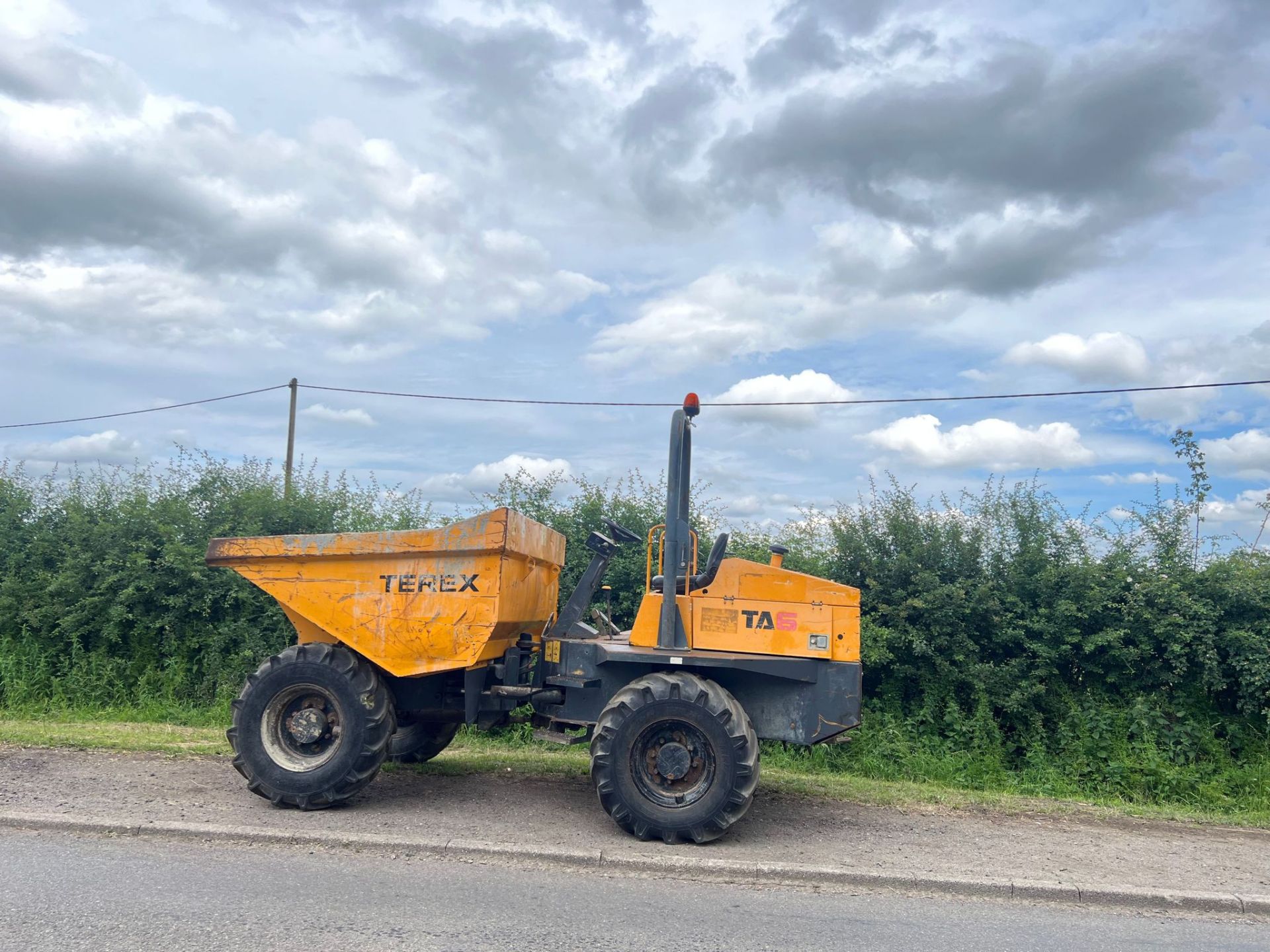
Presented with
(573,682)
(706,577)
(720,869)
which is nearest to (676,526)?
(706,577)

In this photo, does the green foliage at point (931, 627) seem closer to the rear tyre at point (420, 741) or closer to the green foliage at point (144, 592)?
the green foliage at point (144, 592)

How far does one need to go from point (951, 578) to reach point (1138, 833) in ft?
12.9

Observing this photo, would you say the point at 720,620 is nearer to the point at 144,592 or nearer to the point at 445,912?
the point at 445,912

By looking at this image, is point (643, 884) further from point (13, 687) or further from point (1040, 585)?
point (13, 687)

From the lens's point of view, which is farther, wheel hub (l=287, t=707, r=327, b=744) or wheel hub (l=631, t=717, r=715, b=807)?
wheel hub (l=287, t=707, r=327, b=744)

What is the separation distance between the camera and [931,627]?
10836 millimetres

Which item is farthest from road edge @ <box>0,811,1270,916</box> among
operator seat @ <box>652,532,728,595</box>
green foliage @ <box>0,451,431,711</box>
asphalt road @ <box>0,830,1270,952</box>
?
green foliage @ <box>0,451,431,711</box>

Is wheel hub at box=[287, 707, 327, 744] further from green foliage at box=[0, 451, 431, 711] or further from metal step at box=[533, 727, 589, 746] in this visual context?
green foliage at box=[0, 451, 431, 711]

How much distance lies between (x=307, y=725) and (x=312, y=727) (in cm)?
4

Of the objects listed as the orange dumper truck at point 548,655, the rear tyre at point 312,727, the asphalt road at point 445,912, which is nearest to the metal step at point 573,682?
the orange dumper truck at point 548,655

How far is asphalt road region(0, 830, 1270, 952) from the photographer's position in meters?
4.70

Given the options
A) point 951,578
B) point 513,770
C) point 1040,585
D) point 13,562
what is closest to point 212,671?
point 13,562

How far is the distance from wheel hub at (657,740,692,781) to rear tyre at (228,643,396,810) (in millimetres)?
2091

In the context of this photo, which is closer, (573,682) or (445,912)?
(445,912)
